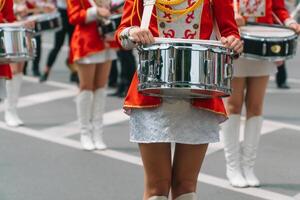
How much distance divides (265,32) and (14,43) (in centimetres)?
183

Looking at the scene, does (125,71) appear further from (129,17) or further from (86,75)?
(129,17)

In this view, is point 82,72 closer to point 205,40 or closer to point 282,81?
point 205,40

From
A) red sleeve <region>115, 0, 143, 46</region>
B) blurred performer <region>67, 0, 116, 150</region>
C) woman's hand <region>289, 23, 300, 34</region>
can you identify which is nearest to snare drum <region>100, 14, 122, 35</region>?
blurred performer <region>67, 0, 116, 150</region>

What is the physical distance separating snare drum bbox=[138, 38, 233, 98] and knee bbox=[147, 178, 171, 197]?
1.48ft

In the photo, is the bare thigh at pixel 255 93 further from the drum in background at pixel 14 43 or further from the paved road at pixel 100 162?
the drum in background at pixel 14 43

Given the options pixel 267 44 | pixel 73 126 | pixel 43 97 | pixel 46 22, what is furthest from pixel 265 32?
pixel 43 97

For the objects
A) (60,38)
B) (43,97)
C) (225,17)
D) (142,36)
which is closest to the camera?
(142,36)

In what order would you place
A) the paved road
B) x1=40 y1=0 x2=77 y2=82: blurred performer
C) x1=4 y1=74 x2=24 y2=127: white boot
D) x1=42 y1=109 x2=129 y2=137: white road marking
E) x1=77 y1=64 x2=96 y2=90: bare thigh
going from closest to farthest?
1. the paved road
2. x1=77 y1=64 x2=96 y2=90: bare thigh
3. x1=42 y1=109 x2=129 y2=137: white road marking
4. x1=4 y1=74 x2=24 y2=127: white boot
5. x1=40 y1=0 x2=77 y2=82: blurred performer

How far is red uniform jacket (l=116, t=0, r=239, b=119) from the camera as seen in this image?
3471 mm

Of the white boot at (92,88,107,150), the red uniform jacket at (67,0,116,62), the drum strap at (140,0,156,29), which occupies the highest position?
the drum strap at (140,0,156,29)

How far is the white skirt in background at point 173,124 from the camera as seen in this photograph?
11.4ft

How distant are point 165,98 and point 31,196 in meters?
2.16

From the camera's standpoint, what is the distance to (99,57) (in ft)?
21.1

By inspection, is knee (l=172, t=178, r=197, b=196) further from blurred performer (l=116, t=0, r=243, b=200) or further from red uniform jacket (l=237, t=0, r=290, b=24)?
red uniform jacket (l=237, t=0, r=290, b=24)
